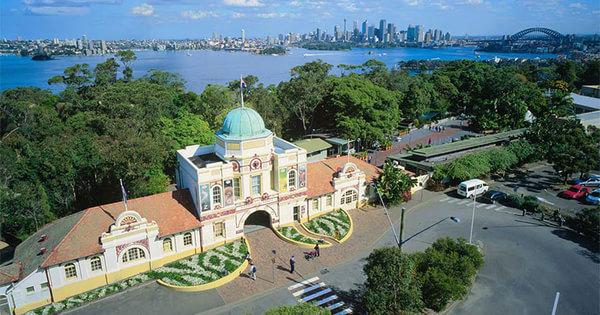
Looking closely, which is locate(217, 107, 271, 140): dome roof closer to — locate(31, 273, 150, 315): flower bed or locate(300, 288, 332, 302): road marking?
locate(31, 273, 150, 315): flower bed

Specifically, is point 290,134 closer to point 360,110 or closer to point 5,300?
point 360,110

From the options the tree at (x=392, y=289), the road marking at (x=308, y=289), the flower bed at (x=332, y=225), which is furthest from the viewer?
the flower bed at (x=332, y=225)

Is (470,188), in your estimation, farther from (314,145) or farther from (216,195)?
(216,195)

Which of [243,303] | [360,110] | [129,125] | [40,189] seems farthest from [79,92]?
[243,303]

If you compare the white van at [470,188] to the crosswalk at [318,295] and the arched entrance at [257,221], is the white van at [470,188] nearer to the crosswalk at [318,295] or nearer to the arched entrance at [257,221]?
the arched entrance at [257,221]

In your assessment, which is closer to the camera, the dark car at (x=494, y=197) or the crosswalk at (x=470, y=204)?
the crosswalk at (x=470, y=204)

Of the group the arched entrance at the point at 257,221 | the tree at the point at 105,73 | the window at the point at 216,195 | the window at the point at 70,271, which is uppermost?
the tree at the point at 105,73

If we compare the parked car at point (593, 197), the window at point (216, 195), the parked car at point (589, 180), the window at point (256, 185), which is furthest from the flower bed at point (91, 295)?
the parked car at point (589, 180)
